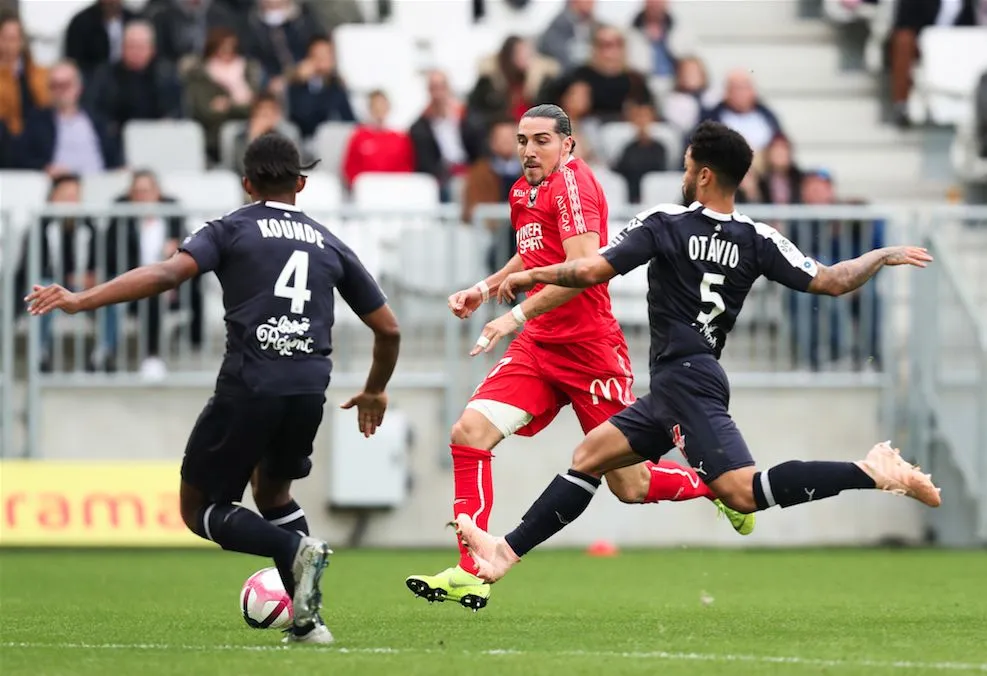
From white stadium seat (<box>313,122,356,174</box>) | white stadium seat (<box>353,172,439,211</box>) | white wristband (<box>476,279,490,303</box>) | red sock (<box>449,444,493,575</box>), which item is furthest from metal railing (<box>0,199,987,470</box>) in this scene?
white wristband (<box>476,279,490,303</box>)

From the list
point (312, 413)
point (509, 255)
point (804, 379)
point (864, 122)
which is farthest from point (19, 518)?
point (864, 122)

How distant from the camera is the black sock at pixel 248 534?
291 inches

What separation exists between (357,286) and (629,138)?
32.4 ft

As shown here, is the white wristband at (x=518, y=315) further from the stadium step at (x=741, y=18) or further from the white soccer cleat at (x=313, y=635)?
the stadium step at (x=741, y=18)

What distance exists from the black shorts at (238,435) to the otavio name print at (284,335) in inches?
7.6

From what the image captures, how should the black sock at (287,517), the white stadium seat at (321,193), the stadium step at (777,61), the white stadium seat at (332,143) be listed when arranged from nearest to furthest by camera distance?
the black sock at (287,517) → the white stadium seat at (321,193) → the white stadium seat at (332,143) → the stadium step at (777,61)

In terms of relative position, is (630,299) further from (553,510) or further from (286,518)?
(286,518)

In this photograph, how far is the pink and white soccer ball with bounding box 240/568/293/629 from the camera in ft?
26.7

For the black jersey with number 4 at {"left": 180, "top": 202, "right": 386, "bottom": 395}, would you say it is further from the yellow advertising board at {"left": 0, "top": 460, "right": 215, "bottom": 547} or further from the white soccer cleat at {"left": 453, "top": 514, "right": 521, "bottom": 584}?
the yellow advertising board at {"left": 0, "top": 460, "right": 215, "bottom": 547}

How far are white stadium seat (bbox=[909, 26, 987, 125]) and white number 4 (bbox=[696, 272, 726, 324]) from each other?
11724mm

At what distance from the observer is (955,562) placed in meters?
13.3

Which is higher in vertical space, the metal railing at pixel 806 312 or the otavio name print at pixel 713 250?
the otavio name print at pixel 713 250

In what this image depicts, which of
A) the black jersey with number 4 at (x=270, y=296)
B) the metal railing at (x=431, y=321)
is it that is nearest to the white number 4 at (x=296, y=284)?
the black jersey with number 4 at (x=270, y=296)

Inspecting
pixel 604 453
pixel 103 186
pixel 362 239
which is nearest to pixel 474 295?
pixel 604 453
